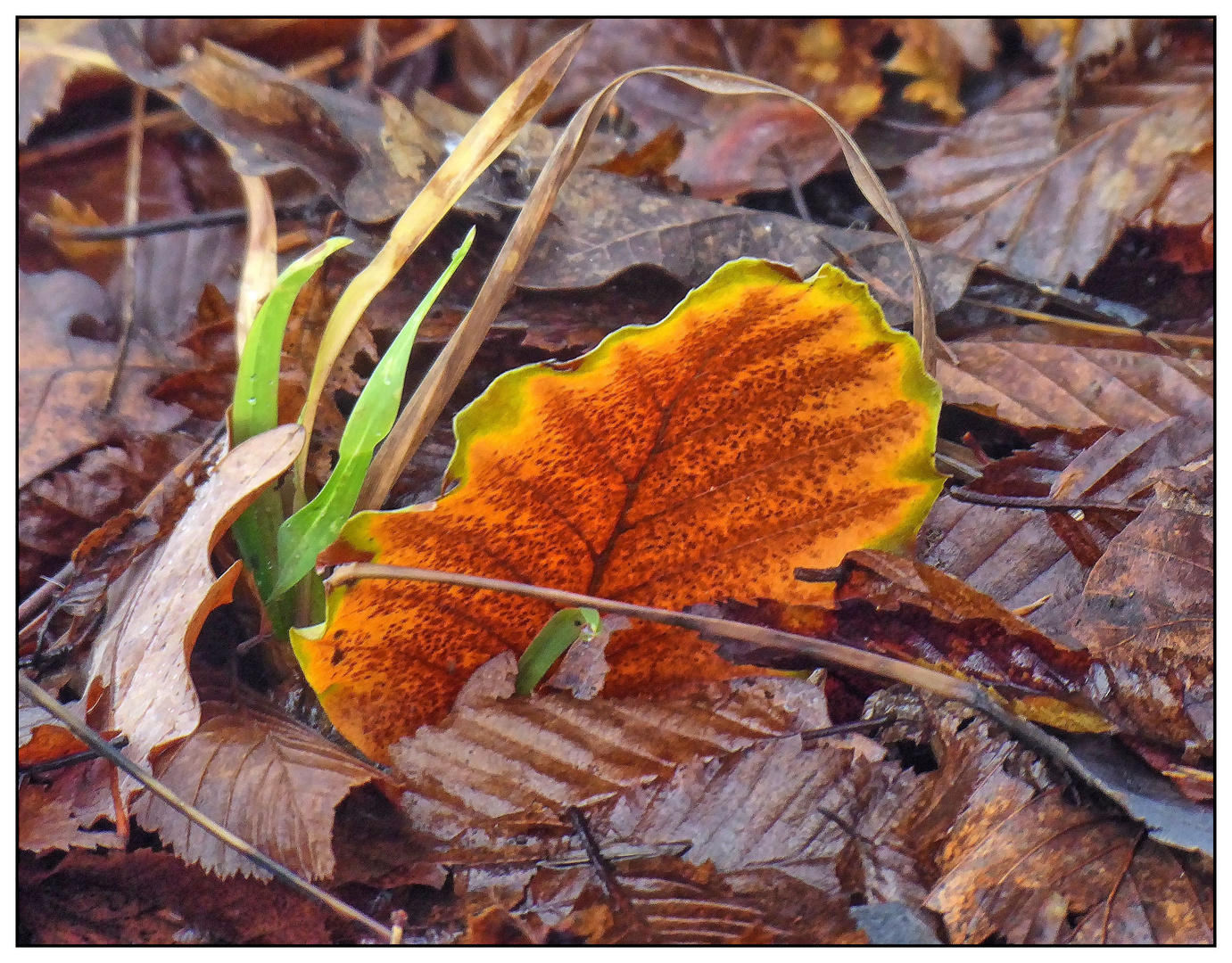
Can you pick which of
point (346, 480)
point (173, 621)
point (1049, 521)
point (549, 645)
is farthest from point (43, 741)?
point (1049, 521)

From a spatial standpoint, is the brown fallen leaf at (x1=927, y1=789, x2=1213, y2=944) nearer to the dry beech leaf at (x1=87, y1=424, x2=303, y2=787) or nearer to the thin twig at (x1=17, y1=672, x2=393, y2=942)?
the thin twig at (x1=17, y1=672, x2=393, y2=942)

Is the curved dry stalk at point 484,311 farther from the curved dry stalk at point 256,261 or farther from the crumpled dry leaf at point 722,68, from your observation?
the crumpled dry leaf at point 722,68

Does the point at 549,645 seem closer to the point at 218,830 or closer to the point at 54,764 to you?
the point at 218,830

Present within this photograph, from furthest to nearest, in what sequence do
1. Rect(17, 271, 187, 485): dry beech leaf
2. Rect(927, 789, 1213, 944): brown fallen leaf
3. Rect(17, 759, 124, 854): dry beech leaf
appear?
Rect(17, 271, 187, 485): dry beech leaf < Rect(17, 759, 124, 854): dry beech leaf < Rect(927, 789, 1213, 944): brown fallen leaf

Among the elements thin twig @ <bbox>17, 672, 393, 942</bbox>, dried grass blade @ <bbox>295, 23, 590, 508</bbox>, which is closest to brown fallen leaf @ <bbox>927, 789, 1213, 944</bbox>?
thin twig @ <bbox>17, 672, 393, 942</bbox>

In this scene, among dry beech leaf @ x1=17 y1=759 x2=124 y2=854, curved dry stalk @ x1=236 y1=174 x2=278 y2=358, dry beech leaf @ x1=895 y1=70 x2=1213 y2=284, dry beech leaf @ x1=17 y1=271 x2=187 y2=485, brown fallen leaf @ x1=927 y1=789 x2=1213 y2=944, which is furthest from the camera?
dry beech leaf @ x1=895 y1=70 x2=1213 y2=284
